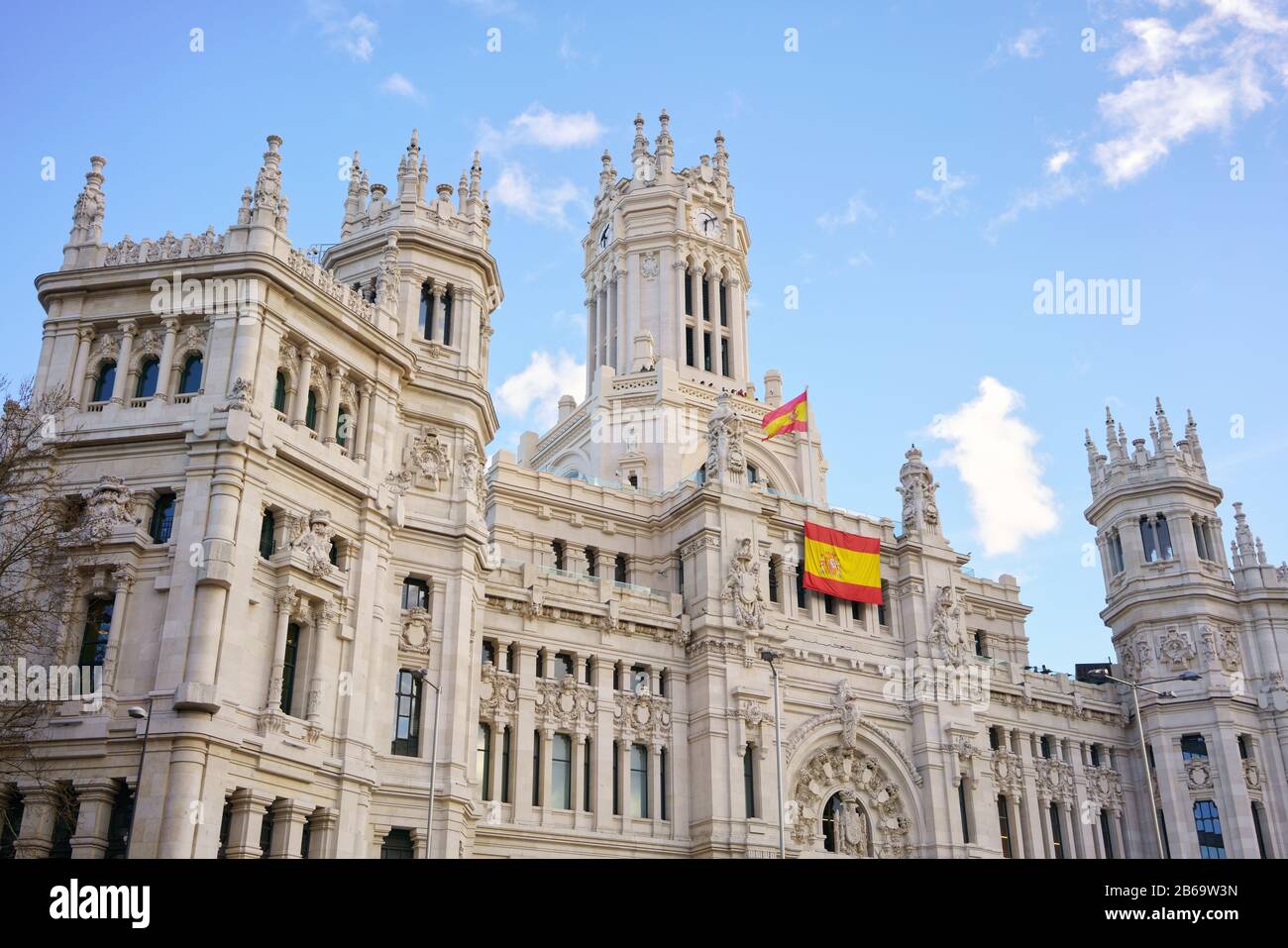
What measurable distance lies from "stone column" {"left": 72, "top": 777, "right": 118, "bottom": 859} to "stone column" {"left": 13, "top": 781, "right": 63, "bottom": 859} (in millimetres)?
818

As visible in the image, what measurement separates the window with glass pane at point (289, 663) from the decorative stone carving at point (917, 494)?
3654 cm

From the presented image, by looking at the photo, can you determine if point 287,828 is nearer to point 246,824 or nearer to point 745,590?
point 246,824

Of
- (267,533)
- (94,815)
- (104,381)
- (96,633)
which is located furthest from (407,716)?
(104,381)

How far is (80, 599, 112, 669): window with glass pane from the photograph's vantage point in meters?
37.8

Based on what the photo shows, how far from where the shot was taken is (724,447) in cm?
6209

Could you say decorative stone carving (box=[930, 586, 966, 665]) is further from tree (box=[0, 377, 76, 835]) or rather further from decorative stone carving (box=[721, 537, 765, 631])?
tree (box=[0, 377, 76, 835])

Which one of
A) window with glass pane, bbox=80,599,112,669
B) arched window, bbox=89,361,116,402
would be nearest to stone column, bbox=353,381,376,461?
arched window, bbox=89,361,116,402

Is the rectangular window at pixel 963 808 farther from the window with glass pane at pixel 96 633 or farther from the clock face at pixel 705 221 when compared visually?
the clock face at pixel 705 221

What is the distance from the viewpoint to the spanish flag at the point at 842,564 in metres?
62.4

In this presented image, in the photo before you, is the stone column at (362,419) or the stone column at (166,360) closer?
the stone column at (166,360)

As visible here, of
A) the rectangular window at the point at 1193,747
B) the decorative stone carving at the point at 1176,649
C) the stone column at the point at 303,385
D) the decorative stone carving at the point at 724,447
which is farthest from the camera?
the decorative stone carving at the point at 1176,649

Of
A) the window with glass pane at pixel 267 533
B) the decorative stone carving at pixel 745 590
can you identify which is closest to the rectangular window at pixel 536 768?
the decorative stone carving at pixel 745 590

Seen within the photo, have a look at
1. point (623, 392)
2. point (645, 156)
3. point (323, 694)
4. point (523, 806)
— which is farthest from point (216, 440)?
point (645, 156)
